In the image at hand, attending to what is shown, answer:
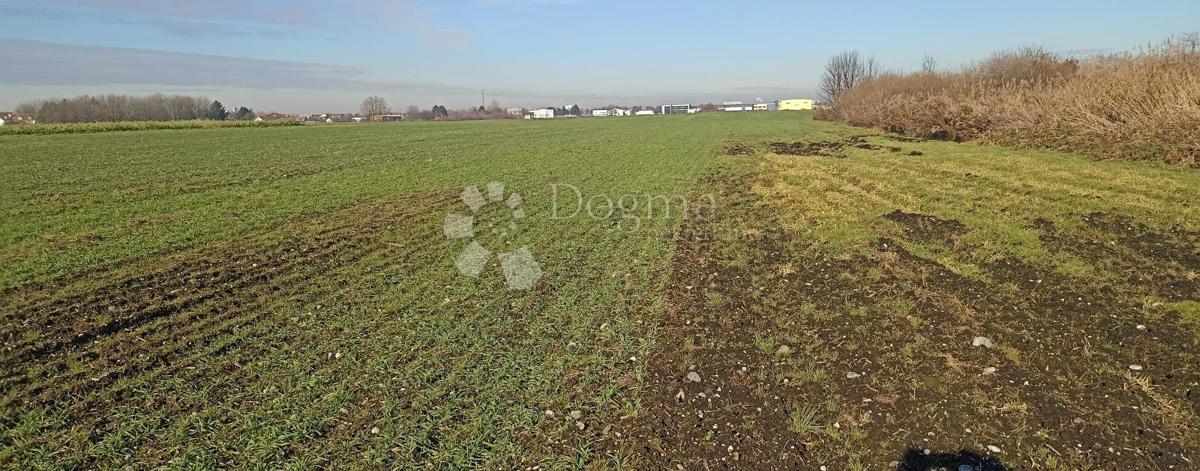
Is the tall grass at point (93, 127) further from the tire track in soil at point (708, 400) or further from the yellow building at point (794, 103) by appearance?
the yellow building at point (794, 103)

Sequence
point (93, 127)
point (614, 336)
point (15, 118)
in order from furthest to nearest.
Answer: point (15, 118) < point (93, 127) < point (614, 336)

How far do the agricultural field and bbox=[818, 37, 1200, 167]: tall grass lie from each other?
19.1ft

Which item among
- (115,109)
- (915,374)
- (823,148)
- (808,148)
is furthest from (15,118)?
(915,374)

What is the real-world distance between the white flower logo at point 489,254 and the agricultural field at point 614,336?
67mm

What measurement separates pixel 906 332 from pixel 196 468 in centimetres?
550

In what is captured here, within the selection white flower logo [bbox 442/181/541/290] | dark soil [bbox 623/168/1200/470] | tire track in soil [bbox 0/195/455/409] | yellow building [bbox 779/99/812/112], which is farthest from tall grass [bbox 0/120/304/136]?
yellow building [bbox 779/99/812/112]

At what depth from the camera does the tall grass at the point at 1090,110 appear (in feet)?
48.9

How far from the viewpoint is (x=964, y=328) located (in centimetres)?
498

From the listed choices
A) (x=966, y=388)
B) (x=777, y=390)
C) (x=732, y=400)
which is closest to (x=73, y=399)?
(x=732, y=400)

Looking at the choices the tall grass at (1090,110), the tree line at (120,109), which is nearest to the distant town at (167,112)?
the tree line at (120,109)

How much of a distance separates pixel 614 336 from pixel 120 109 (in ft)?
355

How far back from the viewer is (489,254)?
8.02 m

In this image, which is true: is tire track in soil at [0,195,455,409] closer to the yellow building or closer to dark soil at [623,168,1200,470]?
dark soil at [623,168,1200,470]

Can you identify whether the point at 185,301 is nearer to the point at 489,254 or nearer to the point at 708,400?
the point at 489,254
